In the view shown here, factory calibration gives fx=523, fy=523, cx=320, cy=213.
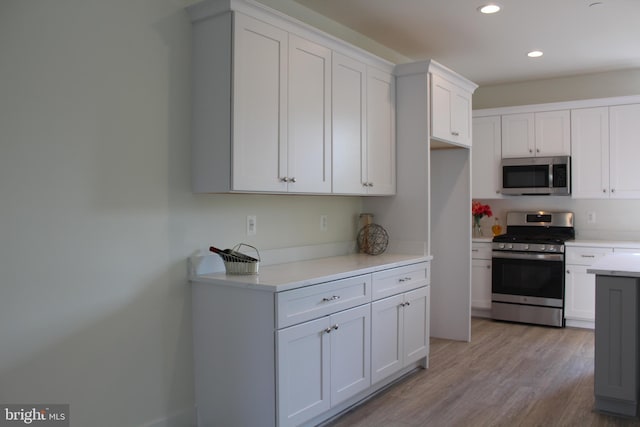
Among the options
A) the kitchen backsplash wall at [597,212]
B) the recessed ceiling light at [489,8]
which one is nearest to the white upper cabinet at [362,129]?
the recessed ceiling light at [489,8]

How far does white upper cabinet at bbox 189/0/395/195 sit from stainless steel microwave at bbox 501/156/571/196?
108 inches

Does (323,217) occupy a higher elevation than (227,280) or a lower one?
higher

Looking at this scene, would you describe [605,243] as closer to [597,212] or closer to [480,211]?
[597,212]

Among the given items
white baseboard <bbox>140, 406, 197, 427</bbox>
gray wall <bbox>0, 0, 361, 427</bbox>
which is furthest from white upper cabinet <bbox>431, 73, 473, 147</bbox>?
white baseboard <bbox>140, 406, 197, 427</bbox>

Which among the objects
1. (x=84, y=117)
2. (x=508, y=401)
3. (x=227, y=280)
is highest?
(x=84, y=117)

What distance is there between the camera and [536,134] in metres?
5.59

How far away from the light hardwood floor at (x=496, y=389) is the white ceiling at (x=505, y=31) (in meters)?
2.63

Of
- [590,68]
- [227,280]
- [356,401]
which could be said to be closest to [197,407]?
[227,280]

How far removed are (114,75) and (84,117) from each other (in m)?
0.27

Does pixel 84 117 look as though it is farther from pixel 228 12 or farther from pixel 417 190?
pixel 417 190

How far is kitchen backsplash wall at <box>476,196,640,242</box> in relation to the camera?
5.41m

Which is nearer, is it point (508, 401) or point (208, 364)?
point (208, 364)

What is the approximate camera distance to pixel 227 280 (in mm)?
2676

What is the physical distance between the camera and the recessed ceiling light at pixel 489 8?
3631mm
